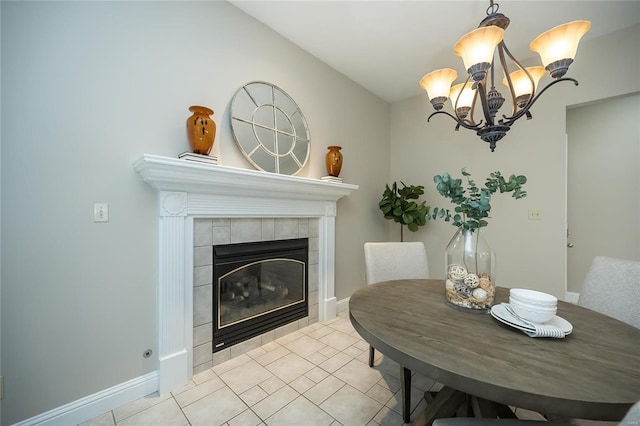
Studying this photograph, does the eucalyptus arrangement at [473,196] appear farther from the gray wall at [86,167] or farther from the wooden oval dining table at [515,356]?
the gray wall at [86,167]

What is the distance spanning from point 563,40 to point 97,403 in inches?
124

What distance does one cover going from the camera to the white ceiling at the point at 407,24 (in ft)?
6.55

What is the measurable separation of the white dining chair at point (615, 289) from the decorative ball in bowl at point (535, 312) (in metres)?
0.68

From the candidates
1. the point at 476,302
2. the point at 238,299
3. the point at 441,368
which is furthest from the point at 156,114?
the point at 476,302

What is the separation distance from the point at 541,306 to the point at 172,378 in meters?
2.02

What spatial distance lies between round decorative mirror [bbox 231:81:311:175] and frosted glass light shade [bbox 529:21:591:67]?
1802mm

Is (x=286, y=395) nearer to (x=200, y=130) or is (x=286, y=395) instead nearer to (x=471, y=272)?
(x=471, y=272)

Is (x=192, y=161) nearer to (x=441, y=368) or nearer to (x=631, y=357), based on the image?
(x=441, y=368)

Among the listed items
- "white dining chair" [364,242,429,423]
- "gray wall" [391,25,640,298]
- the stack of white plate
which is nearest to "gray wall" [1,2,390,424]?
"white dining chair" [364,242,429,423]

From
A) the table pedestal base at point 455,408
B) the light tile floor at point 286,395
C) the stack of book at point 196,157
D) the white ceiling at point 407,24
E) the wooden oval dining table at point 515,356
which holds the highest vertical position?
the white ceiling at point 407,24

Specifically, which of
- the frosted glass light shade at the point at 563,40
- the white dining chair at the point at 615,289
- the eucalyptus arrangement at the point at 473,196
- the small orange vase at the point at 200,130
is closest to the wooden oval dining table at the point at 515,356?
the white dining chair at the point at 615,289

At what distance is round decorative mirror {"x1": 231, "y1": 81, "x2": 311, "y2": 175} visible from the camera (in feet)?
6.84

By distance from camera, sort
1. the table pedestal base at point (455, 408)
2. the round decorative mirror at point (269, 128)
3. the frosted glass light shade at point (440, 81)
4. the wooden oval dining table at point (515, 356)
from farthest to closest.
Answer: the round decorative mirror at point (269, 128), the frosted glass light shade at point (440, 81), the table pedestal base at point (455, 408), the wooden oval dining table at point (515, 356)

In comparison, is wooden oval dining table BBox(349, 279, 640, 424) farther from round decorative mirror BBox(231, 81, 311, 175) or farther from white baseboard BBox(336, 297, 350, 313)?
white baseboard BBox(336, 297, 350, 313)
